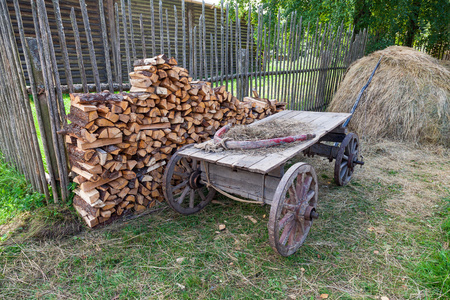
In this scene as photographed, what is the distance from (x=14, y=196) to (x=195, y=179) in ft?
7.46

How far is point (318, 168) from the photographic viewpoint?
14.7ft

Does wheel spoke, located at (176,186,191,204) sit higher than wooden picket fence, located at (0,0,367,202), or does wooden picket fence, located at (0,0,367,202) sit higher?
wooden picket fence, located at (0,0,367,202)

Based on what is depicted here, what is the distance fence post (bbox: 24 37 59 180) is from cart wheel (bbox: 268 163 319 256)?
2.47 m

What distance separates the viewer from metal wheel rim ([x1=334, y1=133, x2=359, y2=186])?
3.55 metres

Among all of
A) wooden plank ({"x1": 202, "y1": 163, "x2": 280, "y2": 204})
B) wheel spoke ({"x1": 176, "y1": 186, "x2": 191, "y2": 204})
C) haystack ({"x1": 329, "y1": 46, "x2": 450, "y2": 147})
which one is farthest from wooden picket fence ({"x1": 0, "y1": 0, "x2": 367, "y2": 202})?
haystack ({"x1": 329, "y1": 46, "x2": 450, "y2": 147})

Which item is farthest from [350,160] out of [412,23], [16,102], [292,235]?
[412,23]

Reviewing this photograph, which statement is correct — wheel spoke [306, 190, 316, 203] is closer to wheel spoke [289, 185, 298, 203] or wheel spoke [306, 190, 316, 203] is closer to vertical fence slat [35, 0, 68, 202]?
wheel spoke [289, 185, 298, 203]

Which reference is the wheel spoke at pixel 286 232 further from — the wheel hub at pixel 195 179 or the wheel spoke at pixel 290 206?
the wheel hub at pixel 195 179

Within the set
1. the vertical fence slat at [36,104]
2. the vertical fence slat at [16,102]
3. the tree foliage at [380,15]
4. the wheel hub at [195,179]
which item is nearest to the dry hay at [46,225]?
the vertical fence slat at [36,104]

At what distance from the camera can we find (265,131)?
115 inches

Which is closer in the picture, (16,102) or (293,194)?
(293,194)

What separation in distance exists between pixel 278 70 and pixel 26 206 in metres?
4.78

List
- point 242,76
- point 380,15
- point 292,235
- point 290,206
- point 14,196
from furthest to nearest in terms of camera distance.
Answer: point 380,15, point 242,76, point 14,196, point 292,235, point 290,206

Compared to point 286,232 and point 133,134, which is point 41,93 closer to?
point 133,134
